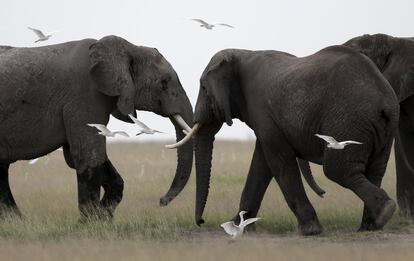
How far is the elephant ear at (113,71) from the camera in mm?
14008

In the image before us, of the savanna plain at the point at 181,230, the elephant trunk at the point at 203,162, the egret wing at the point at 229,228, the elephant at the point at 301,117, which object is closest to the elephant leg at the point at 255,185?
the elephant at the point at 301,117

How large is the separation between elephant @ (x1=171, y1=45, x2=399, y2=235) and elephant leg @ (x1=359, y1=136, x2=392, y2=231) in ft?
0.04

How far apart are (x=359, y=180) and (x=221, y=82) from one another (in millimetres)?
2217

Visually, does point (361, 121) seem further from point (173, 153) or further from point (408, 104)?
point (173, 153)

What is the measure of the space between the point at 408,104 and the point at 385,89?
240 cm

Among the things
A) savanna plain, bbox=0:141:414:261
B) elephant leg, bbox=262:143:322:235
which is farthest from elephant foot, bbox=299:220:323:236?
savanna plain, bbox=0:141:414:261

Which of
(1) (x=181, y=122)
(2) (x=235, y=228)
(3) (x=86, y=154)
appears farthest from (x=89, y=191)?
(2) (x=235, y=228)

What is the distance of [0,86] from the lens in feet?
46.4

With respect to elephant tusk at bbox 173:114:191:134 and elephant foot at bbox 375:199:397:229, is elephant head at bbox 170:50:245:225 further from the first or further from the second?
elephant foot at bbox 375:199:397:229

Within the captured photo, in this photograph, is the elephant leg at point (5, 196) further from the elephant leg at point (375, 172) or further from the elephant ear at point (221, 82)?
the elephant leg at point (375, 172)

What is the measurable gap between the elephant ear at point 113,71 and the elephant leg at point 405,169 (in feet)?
11.9

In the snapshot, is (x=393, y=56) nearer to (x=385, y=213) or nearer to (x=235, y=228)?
(x=385, y=213)

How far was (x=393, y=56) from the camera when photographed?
14273mm

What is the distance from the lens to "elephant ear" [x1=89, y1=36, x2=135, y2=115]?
1401cm
